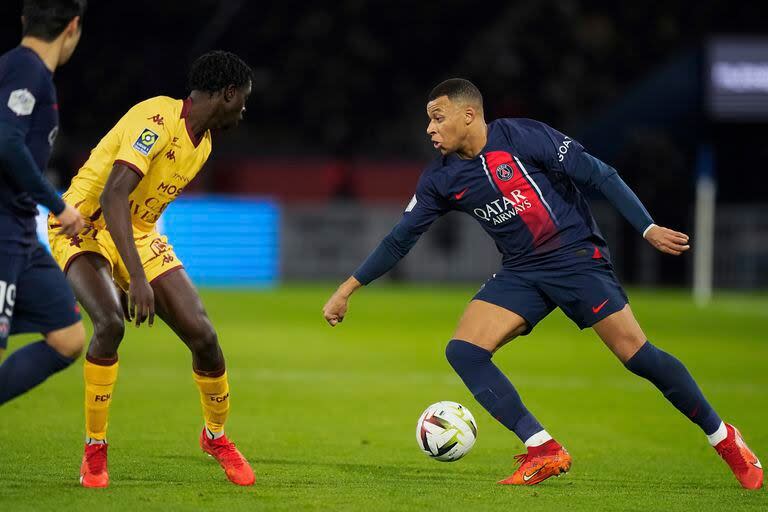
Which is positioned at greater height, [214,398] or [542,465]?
[214,398]

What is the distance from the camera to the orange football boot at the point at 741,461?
6945 millimetres

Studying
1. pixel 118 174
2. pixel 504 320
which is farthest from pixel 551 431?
pixel 118 174

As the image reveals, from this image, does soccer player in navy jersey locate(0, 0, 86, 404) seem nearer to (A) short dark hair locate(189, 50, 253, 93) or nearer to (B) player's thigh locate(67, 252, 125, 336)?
(B) player's thigh locate(67, 252, 125, 336)

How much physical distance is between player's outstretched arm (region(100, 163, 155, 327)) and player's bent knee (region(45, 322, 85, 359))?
30cm

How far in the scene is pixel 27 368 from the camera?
6.29 meters

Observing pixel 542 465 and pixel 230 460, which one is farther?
pixel 230 460

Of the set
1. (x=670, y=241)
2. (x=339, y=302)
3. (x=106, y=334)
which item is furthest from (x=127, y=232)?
(x=670, y=241)

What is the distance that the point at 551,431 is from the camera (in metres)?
9.38

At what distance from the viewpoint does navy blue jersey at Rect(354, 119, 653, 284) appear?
7062mm

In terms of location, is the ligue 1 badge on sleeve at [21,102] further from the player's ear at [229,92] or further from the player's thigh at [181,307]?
the player's thigh at [181,307]

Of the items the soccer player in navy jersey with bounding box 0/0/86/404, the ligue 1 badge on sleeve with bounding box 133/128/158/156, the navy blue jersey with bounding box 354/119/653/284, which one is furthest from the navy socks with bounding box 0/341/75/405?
the navy blue jersey with bounding box 354/119/653/284

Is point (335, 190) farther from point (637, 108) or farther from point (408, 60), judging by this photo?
point (637, 108)

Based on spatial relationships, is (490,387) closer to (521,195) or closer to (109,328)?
(521,195)

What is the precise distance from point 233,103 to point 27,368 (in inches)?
70.6
